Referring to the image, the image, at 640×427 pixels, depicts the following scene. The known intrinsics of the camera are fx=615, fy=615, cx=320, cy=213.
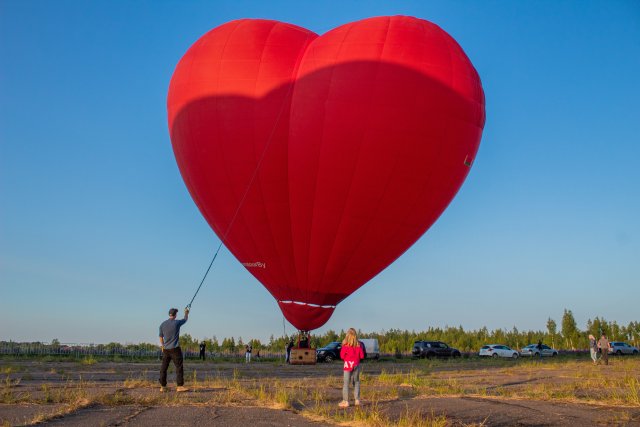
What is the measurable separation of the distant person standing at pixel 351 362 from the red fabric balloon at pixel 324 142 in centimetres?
948

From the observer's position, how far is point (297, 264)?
72.7 feet

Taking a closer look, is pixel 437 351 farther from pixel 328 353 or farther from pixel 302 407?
pixel 302 407

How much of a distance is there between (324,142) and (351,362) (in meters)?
10.5

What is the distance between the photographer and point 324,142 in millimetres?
20766

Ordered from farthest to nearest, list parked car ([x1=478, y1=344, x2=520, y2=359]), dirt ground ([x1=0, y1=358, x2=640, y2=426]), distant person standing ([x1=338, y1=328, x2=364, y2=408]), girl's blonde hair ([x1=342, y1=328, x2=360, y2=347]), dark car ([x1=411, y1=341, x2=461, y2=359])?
parked car ([x1=478, y1=344, x2=520, y2=359]) → dark car ([x1=411, y1=341, x2=461, y2=359]) → girl's blonde hair ([x1=342, y1=328, x2=360, y2=347]) → distant person standing ([x1=338, y1=328, x2=364, y2=408]) → dirt ground ([x1=0, y1=358, x2=640, y2=426])

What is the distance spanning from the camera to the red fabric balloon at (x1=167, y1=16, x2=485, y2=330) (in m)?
20.8

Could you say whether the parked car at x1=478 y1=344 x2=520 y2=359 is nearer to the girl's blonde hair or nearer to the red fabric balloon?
the red fabric balloon

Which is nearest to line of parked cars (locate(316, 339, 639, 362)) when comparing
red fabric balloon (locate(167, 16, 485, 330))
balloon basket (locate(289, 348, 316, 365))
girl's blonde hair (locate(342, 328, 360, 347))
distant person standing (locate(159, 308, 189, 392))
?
balloon basket (locate(289, 348, 316, 365))

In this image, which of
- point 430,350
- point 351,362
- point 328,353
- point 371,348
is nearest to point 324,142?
point 351,362

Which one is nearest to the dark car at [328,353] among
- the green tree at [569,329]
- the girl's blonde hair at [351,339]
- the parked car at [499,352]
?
the parked car at [499,352]

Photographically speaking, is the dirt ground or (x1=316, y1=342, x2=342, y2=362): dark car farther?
(x1=316, y1=342, x2=342, y2=362): dark car

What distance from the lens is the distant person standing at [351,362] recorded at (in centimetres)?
1138

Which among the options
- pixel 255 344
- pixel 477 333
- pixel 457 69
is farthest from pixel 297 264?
pixel 477 333

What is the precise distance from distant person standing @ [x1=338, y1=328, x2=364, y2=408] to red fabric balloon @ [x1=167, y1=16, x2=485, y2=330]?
Answer: 948 centimetres
